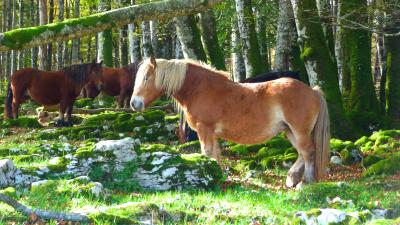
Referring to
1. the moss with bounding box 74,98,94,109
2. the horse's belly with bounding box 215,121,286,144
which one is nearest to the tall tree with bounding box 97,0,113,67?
the moss with bounding box 74,98,94,109

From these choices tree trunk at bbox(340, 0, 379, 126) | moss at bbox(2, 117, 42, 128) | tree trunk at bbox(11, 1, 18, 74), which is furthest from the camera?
tree trunk at bbox(11, 1, 18, 74)

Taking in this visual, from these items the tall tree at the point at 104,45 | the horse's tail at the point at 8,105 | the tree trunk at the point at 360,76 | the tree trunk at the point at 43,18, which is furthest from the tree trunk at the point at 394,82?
the tree trunk at the point at 43,18

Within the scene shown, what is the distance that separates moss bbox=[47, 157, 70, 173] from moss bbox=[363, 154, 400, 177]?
215 inches

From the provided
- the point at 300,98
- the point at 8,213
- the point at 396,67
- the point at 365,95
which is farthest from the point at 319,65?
the point at 8,213

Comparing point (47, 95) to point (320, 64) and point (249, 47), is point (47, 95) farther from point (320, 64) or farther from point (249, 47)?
point (320, 64)

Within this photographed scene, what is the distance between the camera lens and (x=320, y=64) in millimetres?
13320

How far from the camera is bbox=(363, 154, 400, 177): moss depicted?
9875 mm

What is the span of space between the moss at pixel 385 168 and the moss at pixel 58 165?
5.46 metres

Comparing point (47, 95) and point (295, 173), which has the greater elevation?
point (47, 95)

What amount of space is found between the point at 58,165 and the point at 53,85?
1088 centimetres

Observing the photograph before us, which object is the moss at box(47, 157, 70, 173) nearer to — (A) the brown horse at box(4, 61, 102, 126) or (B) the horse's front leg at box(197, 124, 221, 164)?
(B) the horse's front leg at box(197, 124, 221, 164)

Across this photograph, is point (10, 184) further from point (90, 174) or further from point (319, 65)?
point (319, 65)

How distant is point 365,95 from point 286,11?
166 inches

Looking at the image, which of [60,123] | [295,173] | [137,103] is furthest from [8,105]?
[295,173]
